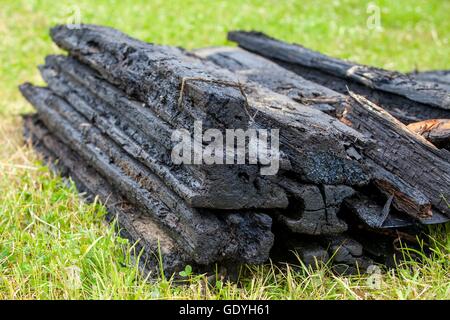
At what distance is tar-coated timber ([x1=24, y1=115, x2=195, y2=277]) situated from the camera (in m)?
3.49

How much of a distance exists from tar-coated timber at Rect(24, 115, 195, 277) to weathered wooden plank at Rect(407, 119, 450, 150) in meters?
1.88

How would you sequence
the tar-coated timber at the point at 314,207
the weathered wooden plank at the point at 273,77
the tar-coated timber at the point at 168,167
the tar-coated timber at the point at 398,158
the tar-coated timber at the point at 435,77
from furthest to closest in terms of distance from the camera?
the tar-coated timber at the point at 435,77 < the weathered wooden plank at the point at 273,77 < the tar-coated timber at the point at 398,158 < the tar-coated timber at the point at 314,207 < the tar-coated timber at the point at 168,167

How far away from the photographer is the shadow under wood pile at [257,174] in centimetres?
338

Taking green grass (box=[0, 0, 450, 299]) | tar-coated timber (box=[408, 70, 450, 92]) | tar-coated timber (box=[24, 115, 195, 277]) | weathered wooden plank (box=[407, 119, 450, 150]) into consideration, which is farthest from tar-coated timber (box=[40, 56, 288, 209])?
tar-coated timber (box=[408, 70, 450, 92])

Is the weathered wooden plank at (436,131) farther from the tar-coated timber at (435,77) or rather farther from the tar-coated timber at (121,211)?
the tar-coated timber at (121,211)

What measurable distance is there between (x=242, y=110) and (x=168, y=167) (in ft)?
2.05

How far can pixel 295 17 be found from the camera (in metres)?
12.0

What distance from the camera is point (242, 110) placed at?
11.3 feet

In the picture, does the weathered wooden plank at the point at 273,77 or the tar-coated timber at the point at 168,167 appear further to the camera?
the weathered wooden plank at the point at 273,77

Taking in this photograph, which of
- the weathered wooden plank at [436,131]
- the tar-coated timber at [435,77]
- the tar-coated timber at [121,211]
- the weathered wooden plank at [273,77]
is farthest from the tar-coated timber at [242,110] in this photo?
the tar-coated timber at [435,77]

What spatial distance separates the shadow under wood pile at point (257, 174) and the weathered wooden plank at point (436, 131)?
15 mm

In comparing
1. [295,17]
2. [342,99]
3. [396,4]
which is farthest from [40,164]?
[396,4]

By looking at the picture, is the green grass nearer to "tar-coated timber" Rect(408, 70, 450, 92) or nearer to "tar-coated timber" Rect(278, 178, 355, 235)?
"tar-coated timber" Rect(278, 178, 355, 235)

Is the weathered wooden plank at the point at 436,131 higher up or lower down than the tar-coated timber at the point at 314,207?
higher up
